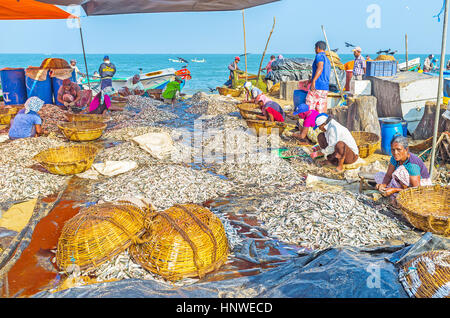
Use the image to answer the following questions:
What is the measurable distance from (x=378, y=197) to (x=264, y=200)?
4.79 ft

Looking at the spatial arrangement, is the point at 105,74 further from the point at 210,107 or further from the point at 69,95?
the point at 210,107

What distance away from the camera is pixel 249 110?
9219 millimetres

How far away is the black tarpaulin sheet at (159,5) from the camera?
742 cm

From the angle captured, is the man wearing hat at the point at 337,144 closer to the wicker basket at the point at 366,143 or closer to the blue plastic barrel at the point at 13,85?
the wicker basket at the point at 366,143

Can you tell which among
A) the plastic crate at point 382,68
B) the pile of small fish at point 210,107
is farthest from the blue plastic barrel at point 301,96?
the pile of small fish at point 210,107

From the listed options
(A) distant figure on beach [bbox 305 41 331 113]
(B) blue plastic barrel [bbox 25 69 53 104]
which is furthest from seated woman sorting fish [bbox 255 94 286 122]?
(B) blue plastic barrel [bbox 25 69 53 104]

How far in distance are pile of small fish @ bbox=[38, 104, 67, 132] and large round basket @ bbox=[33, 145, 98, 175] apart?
2.58 m

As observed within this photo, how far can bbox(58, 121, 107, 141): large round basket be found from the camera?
24.1 feet

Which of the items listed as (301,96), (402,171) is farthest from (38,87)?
(402,171)

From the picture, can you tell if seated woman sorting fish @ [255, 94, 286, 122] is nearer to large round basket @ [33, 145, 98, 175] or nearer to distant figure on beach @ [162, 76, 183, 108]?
large round basket @ [33, 145, 98, 175]

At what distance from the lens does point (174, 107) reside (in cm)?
1234

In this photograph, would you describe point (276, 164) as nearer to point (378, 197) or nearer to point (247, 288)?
point (378, 197)

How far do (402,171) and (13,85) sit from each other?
10121 millimetres

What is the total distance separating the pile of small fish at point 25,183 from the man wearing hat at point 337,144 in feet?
14.0
